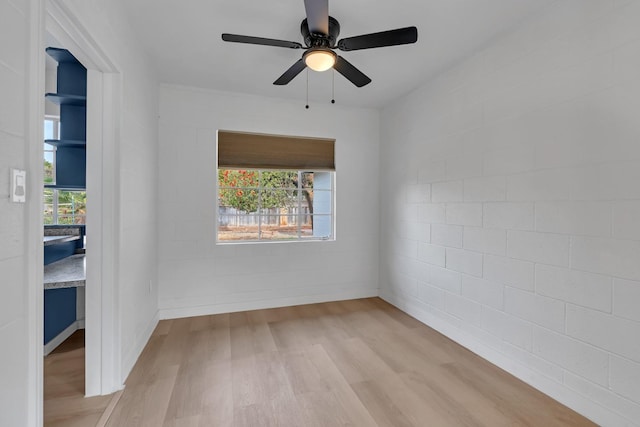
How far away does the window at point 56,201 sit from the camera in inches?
143

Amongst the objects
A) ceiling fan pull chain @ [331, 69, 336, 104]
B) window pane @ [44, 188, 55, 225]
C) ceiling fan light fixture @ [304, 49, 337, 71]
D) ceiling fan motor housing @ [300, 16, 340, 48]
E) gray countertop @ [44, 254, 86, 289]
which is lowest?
gray countertop @ [44, 254, 86, 289]

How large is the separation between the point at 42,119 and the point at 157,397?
1814 mm

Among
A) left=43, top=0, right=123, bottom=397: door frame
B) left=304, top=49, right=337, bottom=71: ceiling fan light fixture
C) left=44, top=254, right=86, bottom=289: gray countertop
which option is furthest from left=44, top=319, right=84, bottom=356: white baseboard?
left=304, top=49, right=337, bottom=71: ceiling fan light fixture

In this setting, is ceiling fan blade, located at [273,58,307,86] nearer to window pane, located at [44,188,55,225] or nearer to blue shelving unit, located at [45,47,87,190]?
blue shelving unit, located at [45,47,87,190]

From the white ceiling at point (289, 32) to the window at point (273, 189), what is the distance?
2.46 feet

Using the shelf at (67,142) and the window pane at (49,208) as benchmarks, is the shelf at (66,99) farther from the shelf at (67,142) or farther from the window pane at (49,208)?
the window pane at (49,208)

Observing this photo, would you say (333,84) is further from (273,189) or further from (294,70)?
(273,189)

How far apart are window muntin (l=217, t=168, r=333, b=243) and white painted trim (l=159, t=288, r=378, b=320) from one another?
778mm

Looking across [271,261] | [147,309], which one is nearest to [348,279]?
[271,261]

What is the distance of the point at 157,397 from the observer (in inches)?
76.9

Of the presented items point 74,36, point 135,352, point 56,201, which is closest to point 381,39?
point 74,36

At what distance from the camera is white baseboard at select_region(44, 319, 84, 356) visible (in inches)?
96.5

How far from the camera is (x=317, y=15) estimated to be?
1.69 m

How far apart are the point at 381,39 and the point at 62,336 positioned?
146 inches
